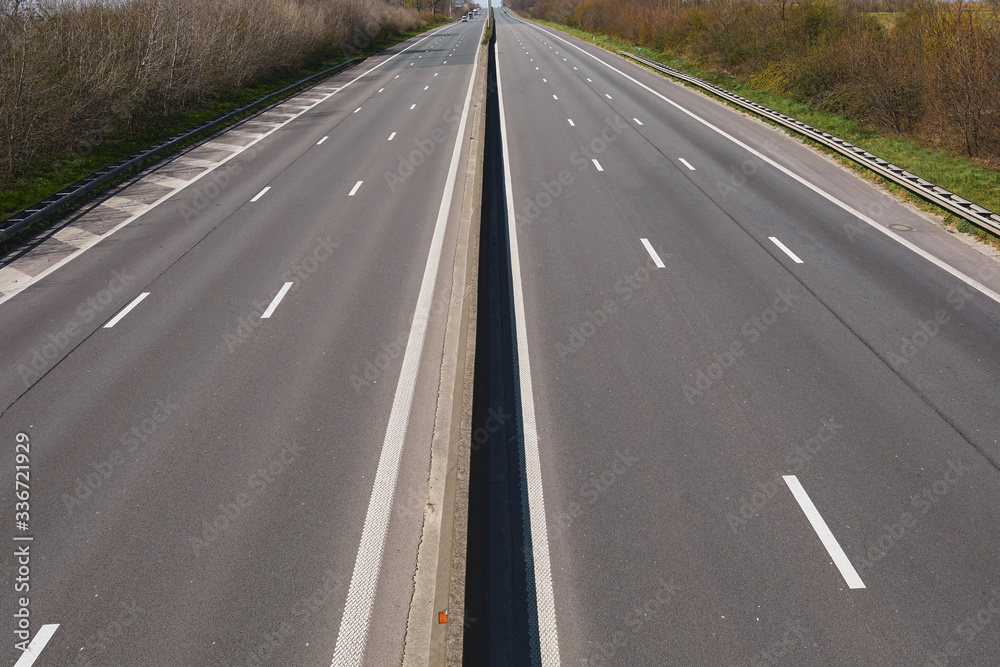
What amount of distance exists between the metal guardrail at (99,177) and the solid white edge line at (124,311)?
4868 millimetres

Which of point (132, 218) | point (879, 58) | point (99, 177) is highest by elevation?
point (879, 58)

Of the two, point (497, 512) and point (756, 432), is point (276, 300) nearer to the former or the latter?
point (497, 512)

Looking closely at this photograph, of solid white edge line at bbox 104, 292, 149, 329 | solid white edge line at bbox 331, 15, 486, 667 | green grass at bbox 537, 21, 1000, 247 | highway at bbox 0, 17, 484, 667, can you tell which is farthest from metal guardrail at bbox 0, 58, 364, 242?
green grass at bbox 537, 21, 1000, 247

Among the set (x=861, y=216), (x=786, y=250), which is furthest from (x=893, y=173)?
(x=786, y=250)

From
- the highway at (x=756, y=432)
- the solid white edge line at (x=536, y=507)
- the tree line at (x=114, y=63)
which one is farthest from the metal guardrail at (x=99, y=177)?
the solid white edge line at (x=536, y=507)

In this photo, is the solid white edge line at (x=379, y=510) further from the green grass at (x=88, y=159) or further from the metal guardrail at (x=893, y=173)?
the metal guardrail at (x=893, y=173)

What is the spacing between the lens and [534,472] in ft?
21.9

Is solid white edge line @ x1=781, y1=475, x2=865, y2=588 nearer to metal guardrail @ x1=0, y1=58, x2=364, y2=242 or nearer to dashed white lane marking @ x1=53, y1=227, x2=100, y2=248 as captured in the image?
dashed white lane marking @ x1=53, y1=227, x2=100, y2=248

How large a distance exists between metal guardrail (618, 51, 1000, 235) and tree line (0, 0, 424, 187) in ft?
72.9

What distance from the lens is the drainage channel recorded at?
4883 mm

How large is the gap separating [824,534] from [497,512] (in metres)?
3.02

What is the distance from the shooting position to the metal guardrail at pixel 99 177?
1415cm

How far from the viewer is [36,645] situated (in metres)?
4.88

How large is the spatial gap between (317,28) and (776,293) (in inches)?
1694
